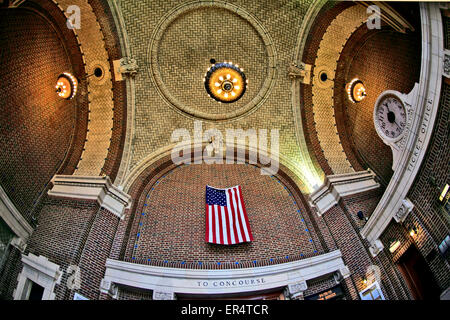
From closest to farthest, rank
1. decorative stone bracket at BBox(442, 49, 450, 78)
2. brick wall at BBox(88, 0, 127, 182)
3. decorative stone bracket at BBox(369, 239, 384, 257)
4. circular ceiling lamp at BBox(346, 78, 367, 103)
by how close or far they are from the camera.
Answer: decorative stone bracket at BBox(442, 49, 450, 78), decorative stone bracket at BBox(369, 239, 384, 257), brick wall at BBox(88, 0, 127, 182), circular ceiling lamp at BBox(346, 78, 367, 103)

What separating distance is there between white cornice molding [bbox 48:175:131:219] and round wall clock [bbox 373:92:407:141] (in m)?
9.48

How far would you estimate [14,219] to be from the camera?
393 inches

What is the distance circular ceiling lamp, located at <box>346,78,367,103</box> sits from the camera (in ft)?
42.5

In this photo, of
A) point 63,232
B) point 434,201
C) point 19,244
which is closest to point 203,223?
point 63,232

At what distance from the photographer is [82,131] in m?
13.0

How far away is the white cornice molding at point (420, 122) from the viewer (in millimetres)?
8633

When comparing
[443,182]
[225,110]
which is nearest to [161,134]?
[225,110]

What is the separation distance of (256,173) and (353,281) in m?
5.78

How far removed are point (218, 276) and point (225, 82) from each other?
7.76 m

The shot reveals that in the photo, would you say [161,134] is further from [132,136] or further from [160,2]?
[160,2]

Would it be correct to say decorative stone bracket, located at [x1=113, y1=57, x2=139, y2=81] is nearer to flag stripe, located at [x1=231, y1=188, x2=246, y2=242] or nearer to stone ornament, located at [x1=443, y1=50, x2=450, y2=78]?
flag stripe, located at [x1=231, y1=188, x2=246, y2=242]

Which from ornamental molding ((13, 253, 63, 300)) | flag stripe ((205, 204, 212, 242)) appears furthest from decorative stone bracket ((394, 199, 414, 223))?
ornamental molding ((13, 253, 63, 300))

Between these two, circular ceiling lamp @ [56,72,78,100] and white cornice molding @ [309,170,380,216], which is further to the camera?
white cornice molding @ [309,170,380,216]

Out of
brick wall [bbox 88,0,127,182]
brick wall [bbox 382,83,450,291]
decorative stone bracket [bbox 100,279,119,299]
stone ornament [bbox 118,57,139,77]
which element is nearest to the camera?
brick wall [bbox 382,83,450,291]
